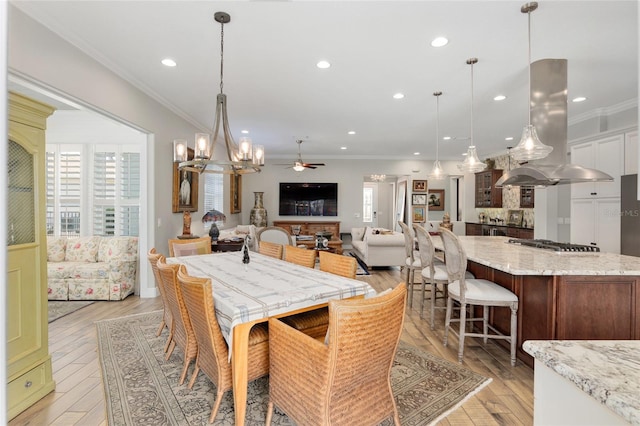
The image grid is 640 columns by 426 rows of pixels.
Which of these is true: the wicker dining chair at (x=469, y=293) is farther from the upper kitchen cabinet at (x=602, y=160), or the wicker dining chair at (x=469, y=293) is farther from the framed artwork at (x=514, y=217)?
the framed artwork at (x=514, y=217)

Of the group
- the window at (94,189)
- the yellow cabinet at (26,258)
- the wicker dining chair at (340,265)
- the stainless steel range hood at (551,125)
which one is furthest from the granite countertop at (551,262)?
the window at (94,189)

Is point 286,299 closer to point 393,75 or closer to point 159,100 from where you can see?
point 393,75

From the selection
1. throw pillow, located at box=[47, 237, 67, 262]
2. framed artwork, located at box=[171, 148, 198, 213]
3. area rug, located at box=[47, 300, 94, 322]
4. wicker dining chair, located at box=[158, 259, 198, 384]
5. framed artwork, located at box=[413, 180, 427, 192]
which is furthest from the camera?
framed artwork, located at box=[413, 180, 427, 192]

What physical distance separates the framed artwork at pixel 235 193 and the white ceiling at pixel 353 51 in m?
2.76

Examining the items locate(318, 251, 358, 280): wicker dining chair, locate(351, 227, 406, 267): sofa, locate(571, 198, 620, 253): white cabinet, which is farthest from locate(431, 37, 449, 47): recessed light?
locate(351, 227, 406, 267): sofa

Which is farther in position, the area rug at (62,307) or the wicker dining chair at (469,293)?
the area rug at (62,307)

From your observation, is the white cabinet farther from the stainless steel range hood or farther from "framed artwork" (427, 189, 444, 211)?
"framed artwork" (427, 189, 444, 211)

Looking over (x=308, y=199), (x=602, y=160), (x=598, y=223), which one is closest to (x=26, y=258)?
(x=598, y=223)

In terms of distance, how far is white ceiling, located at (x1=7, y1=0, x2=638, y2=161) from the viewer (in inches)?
89.6

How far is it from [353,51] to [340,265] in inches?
78.6

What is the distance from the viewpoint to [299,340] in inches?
56.0

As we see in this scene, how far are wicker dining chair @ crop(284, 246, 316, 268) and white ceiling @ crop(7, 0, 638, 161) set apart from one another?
191cm

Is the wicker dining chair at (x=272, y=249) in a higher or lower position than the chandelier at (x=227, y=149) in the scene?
lower

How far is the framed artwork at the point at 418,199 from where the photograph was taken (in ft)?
29.3
